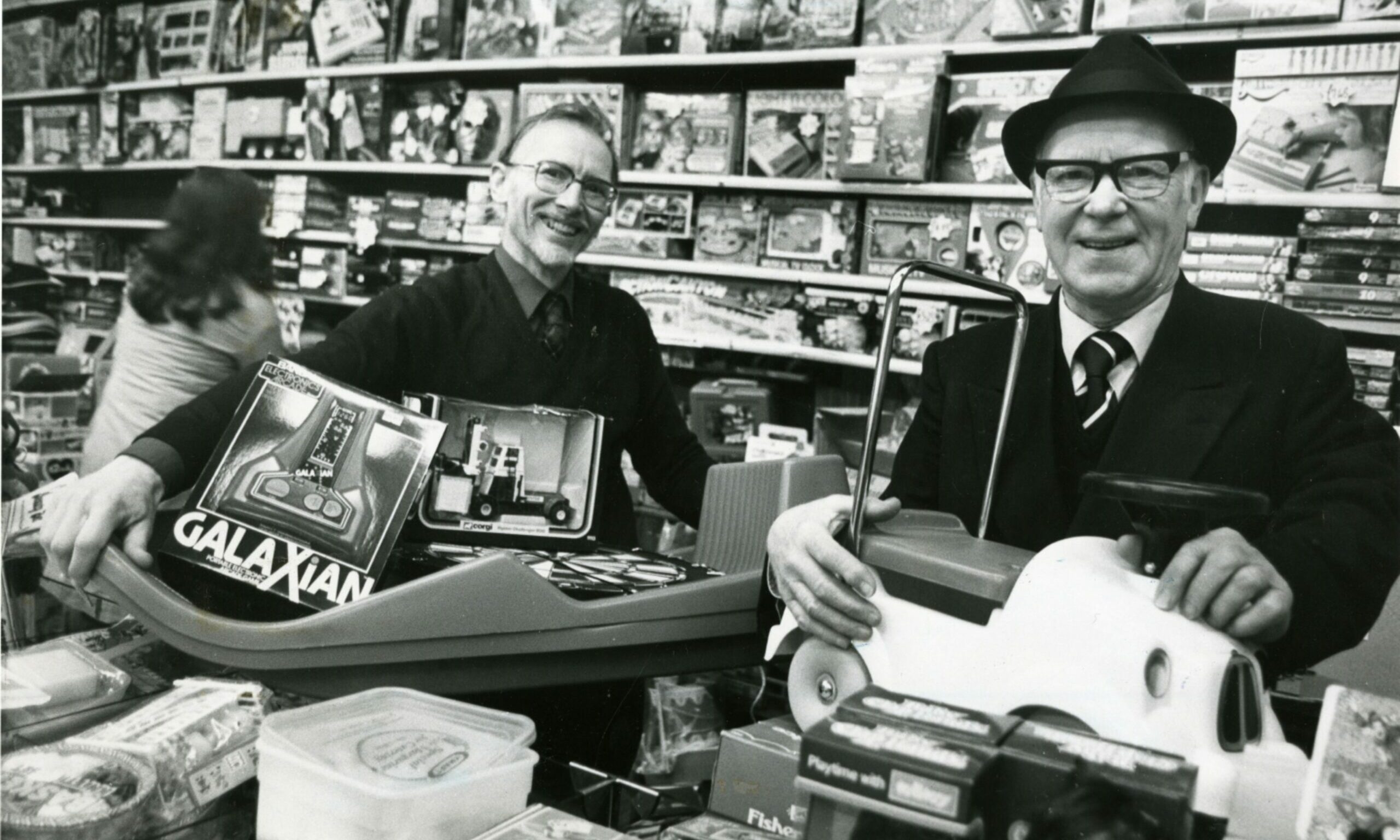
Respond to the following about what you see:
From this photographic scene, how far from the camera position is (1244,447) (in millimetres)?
1089

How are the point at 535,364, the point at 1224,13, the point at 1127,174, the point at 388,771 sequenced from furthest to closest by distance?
1. the point at 535,364
2. the point at 1224,13
3. the point at 1127,174
4. the point at 388,771

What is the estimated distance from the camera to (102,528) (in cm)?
103

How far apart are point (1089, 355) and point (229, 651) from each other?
3.39ft

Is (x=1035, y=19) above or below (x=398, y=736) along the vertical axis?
above

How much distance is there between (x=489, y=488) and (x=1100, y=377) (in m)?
0.82

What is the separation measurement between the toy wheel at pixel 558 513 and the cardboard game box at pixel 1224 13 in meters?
1.13

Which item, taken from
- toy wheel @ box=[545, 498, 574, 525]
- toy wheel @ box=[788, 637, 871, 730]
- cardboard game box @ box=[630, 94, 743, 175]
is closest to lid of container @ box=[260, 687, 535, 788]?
toy wheel @ box=[788, 637, 871, 730]

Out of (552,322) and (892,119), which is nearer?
(552,322)

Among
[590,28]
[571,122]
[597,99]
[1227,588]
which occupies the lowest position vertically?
[1227,588]

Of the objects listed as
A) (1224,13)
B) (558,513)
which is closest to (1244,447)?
(1224,13)

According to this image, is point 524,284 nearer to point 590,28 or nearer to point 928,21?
point 928,21

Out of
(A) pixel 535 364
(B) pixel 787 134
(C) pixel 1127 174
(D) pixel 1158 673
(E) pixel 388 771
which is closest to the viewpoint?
(D) pixel 1158 673

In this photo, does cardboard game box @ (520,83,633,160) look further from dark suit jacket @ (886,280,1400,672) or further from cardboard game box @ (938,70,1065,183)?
dark suit jacket @ (886,280,1400,672)

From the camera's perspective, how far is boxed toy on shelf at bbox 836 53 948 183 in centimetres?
204
